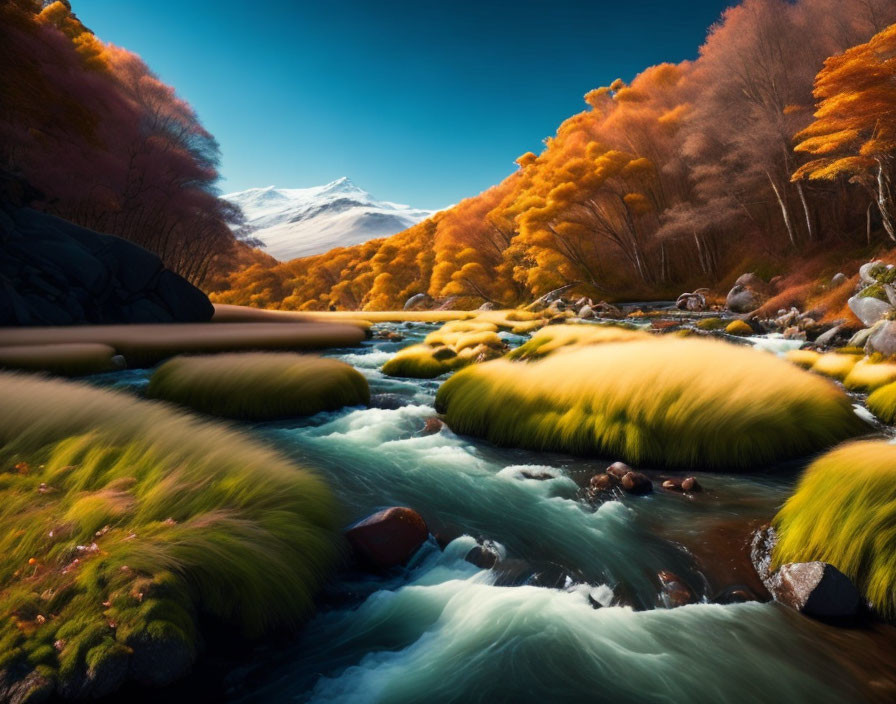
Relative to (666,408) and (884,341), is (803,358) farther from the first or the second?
(666,408)

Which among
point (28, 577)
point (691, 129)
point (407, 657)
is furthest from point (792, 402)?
point (691, 129)

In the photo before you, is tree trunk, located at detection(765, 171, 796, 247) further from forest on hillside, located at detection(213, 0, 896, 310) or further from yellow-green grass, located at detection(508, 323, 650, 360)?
yellow-green grass, located at detection(508, 323, 650, 360)

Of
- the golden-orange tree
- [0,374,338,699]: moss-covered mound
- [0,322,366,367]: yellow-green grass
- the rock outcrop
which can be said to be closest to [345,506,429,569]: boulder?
[0,374,338,699]: moss-covered mound

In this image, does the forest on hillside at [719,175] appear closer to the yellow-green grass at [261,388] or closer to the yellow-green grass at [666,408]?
the yellow-green grass at [666,408]

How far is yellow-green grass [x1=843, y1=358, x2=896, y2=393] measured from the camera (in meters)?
8.78

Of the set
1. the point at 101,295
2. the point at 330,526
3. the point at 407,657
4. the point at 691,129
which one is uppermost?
the point at 691,129

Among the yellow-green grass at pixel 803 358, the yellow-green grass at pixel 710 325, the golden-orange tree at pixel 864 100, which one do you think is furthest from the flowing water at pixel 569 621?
the golden-orange tree at pixel 864 100

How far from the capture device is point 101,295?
21156mm

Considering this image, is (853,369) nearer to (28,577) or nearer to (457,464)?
(457,464)

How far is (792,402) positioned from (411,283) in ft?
207

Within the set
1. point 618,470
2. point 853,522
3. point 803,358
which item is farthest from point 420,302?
point 853,522

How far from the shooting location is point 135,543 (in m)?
2.75

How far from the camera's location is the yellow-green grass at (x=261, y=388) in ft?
29.8

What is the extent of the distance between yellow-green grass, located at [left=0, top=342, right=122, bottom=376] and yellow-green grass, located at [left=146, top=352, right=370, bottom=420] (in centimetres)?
342
